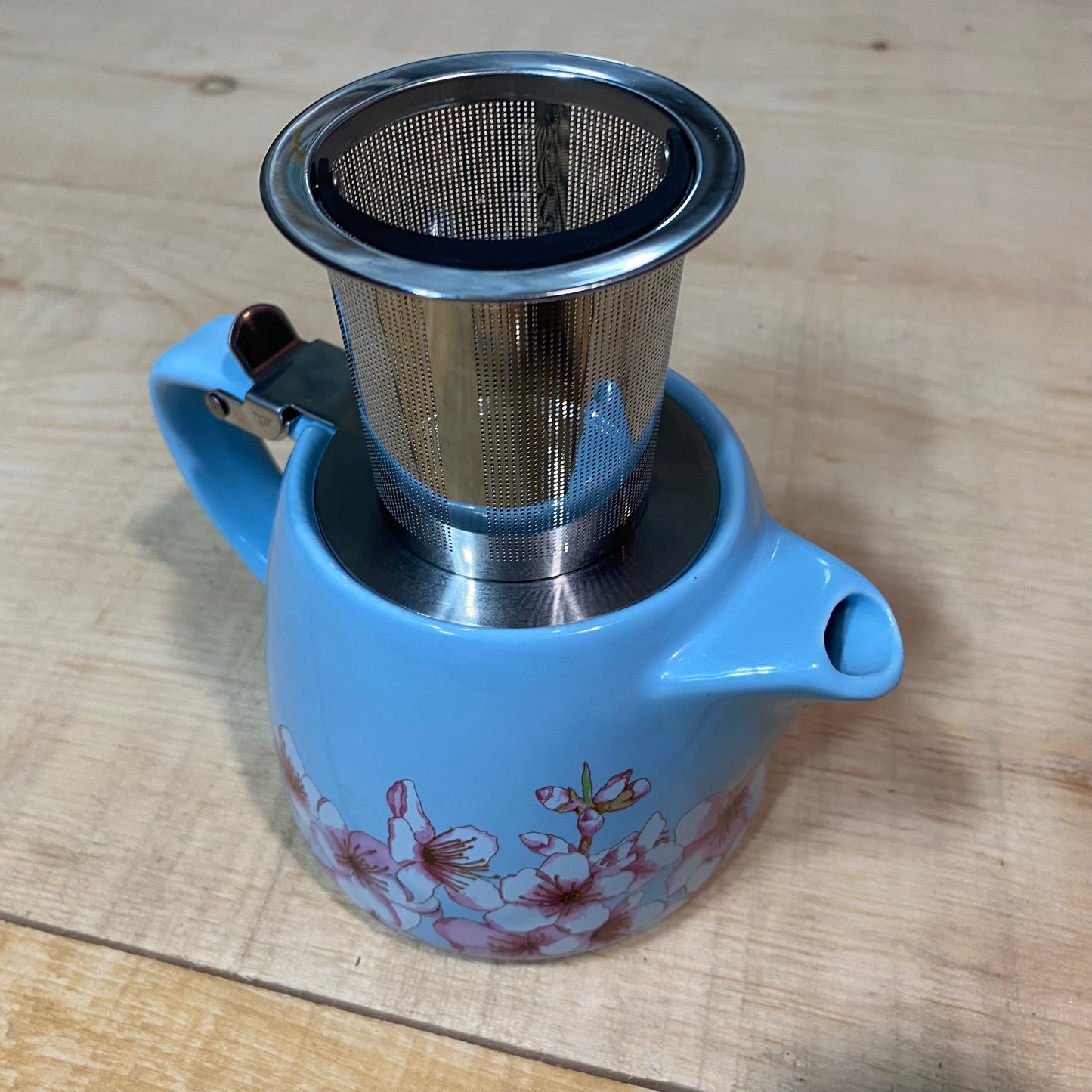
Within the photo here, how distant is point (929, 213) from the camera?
693 millimetres

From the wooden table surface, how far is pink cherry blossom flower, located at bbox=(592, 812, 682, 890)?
2.0 inches

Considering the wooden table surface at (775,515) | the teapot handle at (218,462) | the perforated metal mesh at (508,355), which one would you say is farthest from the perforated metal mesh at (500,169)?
the wooden table surface at (775,515)

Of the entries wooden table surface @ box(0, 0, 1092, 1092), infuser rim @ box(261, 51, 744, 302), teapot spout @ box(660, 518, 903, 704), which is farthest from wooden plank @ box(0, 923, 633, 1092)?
infuser rim @ box(261, 51, 744, 302)

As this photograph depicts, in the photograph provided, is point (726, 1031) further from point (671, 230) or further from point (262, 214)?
point (262, 214)

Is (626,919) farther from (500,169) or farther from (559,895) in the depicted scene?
(500,169)

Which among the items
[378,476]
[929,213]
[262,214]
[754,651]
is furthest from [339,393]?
[929,213]

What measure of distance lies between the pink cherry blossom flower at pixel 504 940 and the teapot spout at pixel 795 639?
109 mm

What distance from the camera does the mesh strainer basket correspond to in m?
0.25

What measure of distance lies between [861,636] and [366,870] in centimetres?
18

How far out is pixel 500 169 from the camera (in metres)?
0.35

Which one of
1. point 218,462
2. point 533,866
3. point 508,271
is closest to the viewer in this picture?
point 508,271

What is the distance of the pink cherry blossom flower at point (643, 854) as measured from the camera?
0.34 meters

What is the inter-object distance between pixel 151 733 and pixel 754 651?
264 mm

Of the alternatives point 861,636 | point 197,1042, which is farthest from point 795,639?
point 197,1042
